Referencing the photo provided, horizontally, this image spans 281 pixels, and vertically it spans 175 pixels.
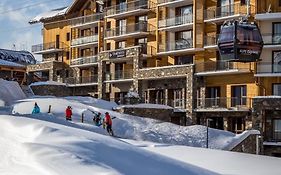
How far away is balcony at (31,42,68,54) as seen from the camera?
59219mm

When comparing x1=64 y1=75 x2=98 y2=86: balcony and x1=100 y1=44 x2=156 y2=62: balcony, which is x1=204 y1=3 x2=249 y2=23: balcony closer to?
x1=100 y1=44 x2=156 y2=62: balcony

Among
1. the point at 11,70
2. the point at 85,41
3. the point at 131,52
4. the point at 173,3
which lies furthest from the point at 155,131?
the point at 11,70

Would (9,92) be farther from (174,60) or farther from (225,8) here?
(225,8)

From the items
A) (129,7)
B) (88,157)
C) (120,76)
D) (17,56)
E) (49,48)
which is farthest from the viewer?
(17,56)

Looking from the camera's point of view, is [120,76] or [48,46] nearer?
[120,76]

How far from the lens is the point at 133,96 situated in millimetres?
41250

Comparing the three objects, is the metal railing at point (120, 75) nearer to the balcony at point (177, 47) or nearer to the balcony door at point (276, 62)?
the balcony at point (177, 47)

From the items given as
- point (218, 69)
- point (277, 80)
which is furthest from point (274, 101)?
point (218, 69)

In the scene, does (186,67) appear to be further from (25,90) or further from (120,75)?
(25,90)

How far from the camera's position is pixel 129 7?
50281mm

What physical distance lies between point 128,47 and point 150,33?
2.60 m

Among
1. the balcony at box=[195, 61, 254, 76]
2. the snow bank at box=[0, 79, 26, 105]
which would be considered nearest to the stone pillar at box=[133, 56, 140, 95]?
the balcony at box=[195, 61, 254, 76]

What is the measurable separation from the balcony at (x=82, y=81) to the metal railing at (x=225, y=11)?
48.3ft

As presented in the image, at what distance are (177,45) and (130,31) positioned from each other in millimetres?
6214
